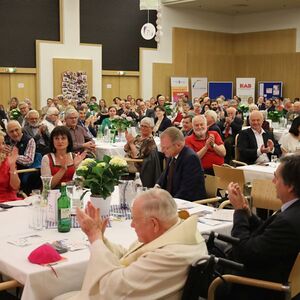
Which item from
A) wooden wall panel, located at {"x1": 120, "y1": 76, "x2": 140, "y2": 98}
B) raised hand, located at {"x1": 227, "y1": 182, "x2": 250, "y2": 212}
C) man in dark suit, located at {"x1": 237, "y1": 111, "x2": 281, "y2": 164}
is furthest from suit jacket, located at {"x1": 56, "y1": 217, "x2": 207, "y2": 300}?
wooden wall panel, located at {"x1": 120, "y1": 76, "x2": 140, "y2": 98}

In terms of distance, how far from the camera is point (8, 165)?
204 inches

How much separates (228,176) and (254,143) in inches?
76.6

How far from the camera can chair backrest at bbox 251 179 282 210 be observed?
4926 mm

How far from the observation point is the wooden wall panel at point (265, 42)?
73.7 ft

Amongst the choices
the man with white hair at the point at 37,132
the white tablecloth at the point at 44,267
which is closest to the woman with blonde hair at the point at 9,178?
the white tablecloth at the point at 44,267

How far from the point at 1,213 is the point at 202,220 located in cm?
150

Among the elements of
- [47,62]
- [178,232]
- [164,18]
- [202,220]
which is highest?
[164,18]

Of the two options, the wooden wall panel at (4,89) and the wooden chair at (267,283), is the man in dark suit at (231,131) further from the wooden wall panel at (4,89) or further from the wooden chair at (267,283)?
the wooden wall panel at (4,89)

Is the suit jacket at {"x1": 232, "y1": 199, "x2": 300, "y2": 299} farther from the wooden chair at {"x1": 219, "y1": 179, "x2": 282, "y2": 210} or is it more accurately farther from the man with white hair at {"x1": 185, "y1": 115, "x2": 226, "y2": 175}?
the man with white hair at {"x1": 185, "y1": 115, "x2": 226, "y2": 175}

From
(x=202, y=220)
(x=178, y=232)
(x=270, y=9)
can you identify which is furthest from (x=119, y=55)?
(x=178, y=232)

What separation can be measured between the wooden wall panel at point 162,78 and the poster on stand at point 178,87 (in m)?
0.18

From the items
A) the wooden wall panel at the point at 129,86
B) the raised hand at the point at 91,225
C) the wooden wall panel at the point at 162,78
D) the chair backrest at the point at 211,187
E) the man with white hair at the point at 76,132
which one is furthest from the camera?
the wooden wall panel at the point at 162,78

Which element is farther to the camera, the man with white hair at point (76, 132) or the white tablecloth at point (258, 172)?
the man with white hair at point (76, 132)

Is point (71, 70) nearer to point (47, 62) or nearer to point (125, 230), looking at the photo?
point (47, 62)
